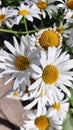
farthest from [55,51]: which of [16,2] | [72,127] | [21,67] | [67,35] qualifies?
[16,2]

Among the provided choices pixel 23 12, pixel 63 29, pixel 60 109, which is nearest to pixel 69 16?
pixel 63 29

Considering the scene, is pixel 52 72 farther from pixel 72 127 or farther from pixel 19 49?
pixel 72 127

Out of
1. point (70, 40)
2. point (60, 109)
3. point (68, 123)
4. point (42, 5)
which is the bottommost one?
point (68, 123)

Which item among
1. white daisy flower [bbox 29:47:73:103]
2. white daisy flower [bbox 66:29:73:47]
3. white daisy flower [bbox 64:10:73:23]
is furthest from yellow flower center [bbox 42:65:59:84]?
A: white daisy flower [bbox 64:10:73:23]

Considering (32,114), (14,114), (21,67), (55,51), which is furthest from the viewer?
(14,114)

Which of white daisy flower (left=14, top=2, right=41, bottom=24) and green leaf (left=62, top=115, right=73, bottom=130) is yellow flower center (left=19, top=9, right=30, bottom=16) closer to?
white daisy flower (left=14, top=2, right=41, bottom=24)

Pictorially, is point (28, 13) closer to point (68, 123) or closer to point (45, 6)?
point (45, 6)

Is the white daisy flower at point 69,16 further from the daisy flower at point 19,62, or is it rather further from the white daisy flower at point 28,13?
the daisy flower at point 19,62
